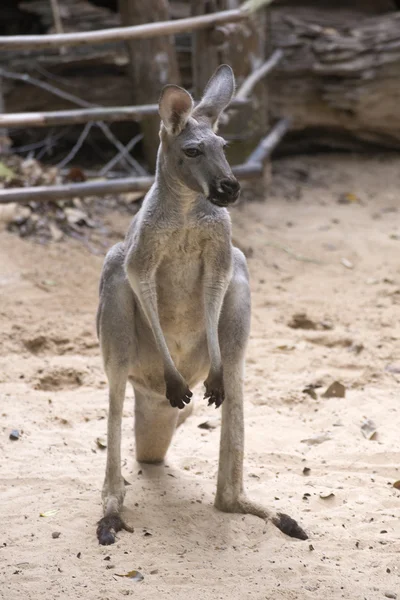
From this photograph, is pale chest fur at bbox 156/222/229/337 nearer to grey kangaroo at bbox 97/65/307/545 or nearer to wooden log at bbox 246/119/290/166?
grey kangaroo at bbox 97/65/307/545

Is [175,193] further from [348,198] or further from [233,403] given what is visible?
[348,198]

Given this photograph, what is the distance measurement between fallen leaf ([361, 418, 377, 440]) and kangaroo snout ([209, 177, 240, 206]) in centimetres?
165

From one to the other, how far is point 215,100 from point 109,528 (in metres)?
1.65

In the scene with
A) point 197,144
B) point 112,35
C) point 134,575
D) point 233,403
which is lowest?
point 134,575

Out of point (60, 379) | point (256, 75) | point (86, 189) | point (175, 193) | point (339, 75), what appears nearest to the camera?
point (175, 193)

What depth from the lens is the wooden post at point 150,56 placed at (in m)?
7.14

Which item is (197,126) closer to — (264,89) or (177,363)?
(177,363)

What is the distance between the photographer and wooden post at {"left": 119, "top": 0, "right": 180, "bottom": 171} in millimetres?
7137

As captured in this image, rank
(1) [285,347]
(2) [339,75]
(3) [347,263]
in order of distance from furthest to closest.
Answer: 1. (2) [339,75]
2. (3) [347,263]
3. (1) [285,347]

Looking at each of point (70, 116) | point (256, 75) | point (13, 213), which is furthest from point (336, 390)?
point (256, 75)

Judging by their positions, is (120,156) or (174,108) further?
(120,156)

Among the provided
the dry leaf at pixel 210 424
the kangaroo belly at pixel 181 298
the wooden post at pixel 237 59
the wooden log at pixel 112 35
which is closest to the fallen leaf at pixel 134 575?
the kangaroo belly at pixel 181 298

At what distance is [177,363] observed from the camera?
3.52 metres

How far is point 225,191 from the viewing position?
9.51ft
